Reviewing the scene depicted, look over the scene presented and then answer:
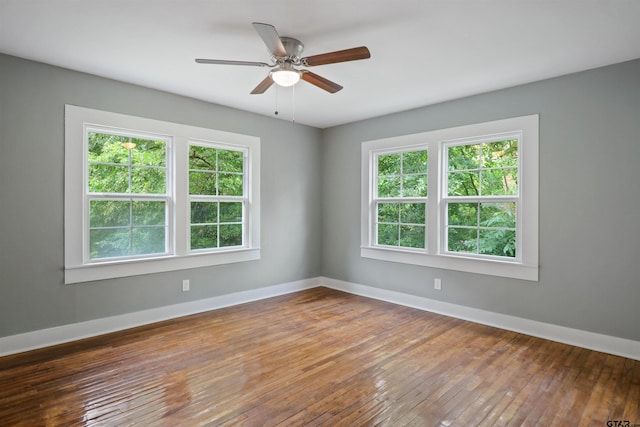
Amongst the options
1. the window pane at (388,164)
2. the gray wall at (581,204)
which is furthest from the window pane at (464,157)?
the window pane at (388,164)

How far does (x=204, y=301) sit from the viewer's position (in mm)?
4316

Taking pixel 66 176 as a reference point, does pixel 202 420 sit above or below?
below

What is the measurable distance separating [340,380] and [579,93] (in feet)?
11.1

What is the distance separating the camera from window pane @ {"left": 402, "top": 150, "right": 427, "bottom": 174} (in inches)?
179

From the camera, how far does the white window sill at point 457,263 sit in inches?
143

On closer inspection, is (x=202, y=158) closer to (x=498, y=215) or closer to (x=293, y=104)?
(x=293, y=104)

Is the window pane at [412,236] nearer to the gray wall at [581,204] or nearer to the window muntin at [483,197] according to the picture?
the window muntin at [483,197]

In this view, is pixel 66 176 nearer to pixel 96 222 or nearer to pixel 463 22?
pixel 96 222

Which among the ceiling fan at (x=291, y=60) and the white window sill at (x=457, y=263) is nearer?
the ceiling fan at (x=291, y=60)

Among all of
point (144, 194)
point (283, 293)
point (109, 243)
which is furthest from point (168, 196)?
point (283, 293)

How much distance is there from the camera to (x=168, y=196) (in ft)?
13.3

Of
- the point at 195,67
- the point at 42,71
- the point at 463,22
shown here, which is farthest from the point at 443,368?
the point at 42,71

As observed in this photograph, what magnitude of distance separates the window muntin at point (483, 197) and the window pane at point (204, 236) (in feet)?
9.61

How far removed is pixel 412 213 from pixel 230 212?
8.03 feet
